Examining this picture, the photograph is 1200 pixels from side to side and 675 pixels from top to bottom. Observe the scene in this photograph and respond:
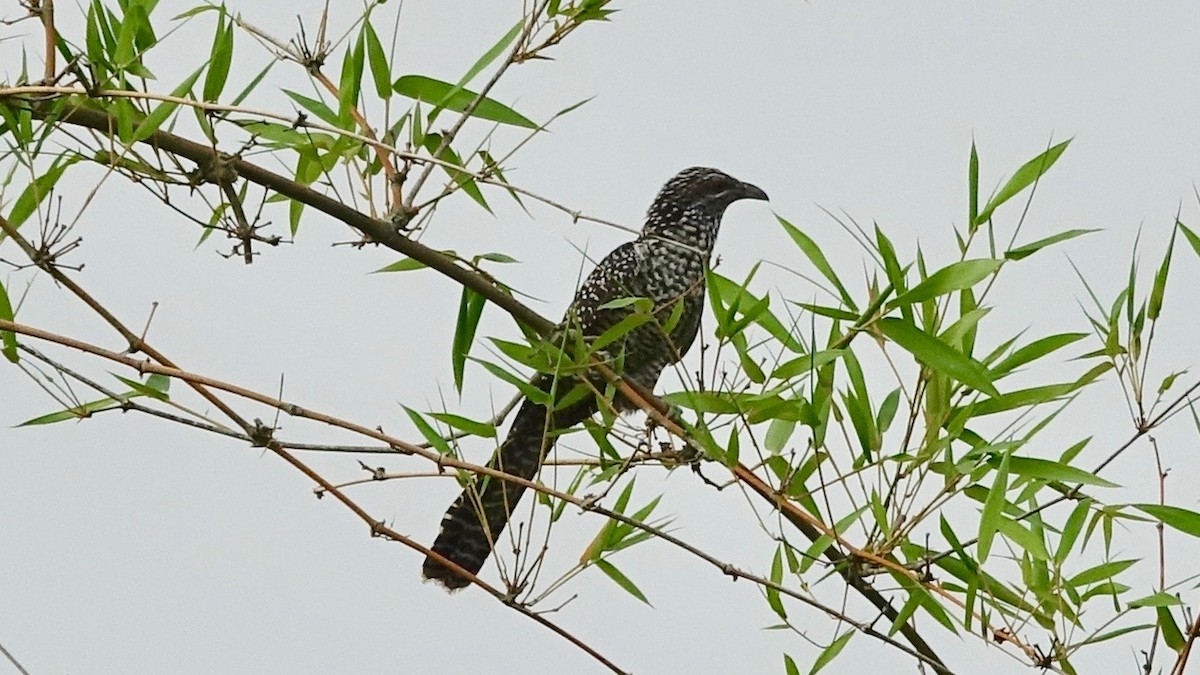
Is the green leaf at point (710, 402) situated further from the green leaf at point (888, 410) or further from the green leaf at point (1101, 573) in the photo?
the green leaf at point (1101, 573)

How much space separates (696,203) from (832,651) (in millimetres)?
1549

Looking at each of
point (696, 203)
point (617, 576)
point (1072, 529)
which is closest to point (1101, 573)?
point (1072, 529)

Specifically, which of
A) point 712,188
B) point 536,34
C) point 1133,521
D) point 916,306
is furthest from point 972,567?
point 712,188

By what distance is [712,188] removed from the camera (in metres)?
3.26

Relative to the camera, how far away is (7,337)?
5.60 feet

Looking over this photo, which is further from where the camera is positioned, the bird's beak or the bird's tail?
the bird's beak

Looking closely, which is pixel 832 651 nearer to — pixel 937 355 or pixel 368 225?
pixel 937 355

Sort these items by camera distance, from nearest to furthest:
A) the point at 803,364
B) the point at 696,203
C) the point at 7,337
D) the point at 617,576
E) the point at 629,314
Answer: the point at 7,337
the point at 803,364
the point at 617,576
the point at 629,314
the point at 696,203

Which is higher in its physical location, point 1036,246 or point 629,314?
point 629,314

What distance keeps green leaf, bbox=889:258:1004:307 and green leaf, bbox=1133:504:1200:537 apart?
0.35 meters

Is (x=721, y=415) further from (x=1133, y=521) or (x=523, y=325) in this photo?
(x=1133, y=521)

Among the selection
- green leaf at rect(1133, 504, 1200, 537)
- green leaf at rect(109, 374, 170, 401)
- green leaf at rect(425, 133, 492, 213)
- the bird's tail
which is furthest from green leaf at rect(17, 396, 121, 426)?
green leaf at rect(1133, 504, 1200, 537)

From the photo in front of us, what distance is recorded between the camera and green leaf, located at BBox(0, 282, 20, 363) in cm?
171

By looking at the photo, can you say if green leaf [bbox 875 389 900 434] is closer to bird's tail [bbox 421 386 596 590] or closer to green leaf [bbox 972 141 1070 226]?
green leaf [bbox 972 141 1070 226]
